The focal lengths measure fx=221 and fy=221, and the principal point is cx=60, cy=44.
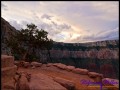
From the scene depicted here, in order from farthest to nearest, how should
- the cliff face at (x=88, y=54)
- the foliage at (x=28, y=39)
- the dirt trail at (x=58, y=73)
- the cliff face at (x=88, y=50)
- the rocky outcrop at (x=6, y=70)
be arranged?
the cliff face at (x=88, y=50)
the cliff face at (x=88, y=54)
the foliage at (x=28, y=39)
the dirt trail at (x=58, y=73)
the rocky outcrop at (x=6, y=70)

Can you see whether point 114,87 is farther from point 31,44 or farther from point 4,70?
point 31,44

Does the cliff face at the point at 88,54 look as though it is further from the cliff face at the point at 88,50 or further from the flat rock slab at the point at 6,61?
the flat rock slab at the point at 6,61

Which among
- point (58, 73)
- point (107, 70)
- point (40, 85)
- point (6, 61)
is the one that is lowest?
point (107, 70)

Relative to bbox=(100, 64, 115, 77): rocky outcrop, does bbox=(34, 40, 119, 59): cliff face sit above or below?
above

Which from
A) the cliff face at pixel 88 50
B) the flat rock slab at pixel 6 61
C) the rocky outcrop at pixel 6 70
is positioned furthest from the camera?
the cliff face at pixel 88 50

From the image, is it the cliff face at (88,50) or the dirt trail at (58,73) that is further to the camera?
the cliff face at (88,50)

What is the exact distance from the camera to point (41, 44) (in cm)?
3131

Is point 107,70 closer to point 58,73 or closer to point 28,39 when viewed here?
point 28,39

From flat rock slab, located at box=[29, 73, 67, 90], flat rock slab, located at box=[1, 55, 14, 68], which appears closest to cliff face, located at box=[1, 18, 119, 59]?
flat rock slab, located at box=[29, 73, 67, 90]

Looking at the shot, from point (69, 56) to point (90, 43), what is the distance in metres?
12.2

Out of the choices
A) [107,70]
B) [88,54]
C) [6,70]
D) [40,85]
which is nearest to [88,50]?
[88,54]

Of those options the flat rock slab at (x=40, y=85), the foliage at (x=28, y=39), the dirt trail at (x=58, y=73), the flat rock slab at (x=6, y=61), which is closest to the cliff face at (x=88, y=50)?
the foliage at (x=28, y=39)

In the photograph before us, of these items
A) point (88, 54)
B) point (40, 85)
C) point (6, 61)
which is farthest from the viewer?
point (88, 54)

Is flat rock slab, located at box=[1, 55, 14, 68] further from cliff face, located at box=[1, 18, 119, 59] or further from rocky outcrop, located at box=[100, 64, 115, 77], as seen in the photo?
cliff face, located at box=[1, 18, 119, 59]
